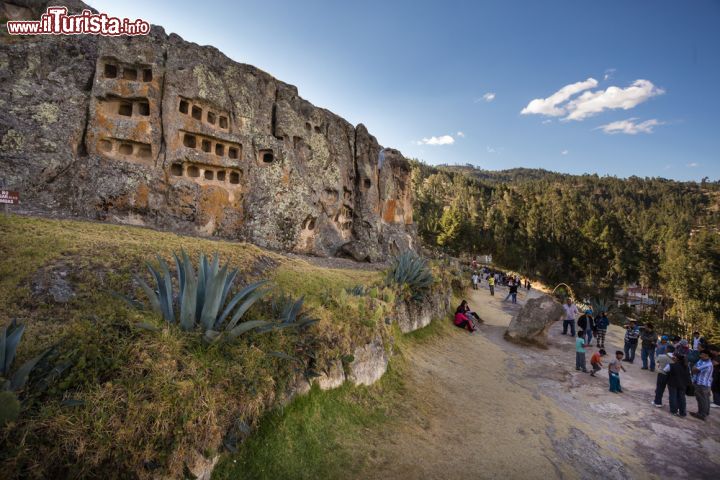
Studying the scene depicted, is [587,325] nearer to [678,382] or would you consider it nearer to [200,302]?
[678,382]

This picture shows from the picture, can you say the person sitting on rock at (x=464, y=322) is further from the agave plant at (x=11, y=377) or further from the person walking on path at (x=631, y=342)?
the agave plant at (x=11, y=377)

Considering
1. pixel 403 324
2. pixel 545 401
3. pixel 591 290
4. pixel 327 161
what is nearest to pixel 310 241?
pixel 327 161

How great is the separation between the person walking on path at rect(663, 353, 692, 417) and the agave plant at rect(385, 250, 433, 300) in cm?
602

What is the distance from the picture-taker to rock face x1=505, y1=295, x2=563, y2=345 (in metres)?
12.3

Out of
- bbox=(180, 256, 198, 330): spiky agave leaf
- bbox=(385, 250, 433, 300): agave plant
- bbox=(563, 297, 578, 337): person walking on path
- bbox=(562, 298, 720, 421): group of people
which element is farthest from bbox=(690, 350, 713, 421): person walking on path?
bbox=(180, 256, 198, 330): spiky agave leaf

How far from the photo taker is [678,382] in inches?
298

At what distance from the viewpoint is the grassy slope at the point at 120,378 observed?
259 cm

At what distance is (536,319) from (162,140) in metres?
16.5

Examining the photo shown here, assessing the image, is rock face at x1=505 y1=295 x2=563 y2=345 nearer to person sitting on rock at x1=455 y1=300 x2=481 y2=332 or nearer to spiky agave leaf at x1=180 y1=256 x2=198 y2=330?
person sitting on rock at x1=455 y1=300 x2=481 y2=332

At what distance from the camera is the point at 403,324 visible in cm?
987

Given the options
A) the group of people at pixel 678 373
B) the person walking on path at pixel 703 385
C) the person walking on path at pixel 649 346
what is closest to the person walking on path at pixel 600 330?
the group of people at pixel 678 373

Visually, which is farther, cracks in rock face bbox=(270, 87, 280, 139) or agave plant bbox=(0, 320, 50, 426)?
cracks in rock face bbox=(270, 87, 280, 139)

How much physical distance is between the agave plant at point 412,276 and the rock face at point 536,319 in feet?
13.0

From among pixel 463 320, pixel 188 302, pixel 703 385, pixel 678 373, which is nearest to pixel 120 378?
pixel 188 302
